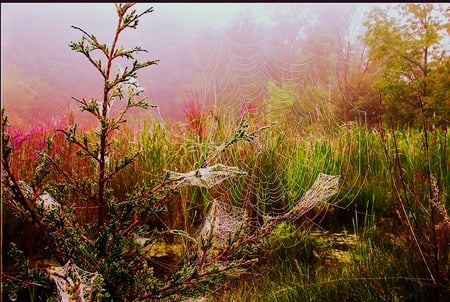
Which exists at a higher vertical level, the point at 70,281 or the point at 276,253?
the point at 70,281

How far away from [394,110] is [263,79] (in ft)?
11.5

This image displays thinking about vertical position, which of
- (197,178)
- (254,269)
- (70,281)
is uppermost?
(197,178)

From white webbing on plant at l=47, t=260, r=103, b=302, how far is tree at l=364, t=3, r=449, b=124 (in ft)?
18.9

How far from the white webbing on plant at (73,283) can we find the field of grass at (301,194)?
78 cm

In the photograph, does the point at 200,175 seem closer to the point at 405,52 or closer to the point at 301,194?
the point at 301,194

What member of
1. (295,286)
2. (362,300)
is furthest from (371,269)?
(295,286)

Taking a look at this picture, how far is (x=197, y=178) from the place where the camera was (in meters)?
1.45

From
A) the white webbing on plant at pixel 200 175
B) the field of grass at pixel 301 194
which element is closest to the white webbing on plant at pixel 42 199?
the white webbing on plant at pixel 200 175

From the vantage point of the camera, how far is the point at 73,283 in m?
1.17

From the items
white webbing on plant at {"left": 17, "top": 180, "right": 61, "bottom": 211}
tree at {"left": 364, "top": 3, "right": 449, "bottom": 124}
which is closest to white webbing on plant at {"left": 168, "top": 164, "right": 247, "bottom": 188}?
white webbing on plant at {"left": 17, "top": 180, "right": 61, "bottom": 211}

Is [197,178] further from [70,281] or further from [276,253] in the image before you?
[276,253]

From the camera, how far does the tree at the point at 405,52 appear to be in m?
6.54

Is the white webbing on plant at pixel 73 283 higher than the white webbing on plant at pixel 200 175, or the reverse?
the white webbing on plant at pixel 200 175

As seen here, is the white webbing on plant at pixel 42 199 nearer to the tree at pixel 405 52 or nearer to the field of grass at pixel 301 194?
the field of grass at pixel 301 194
